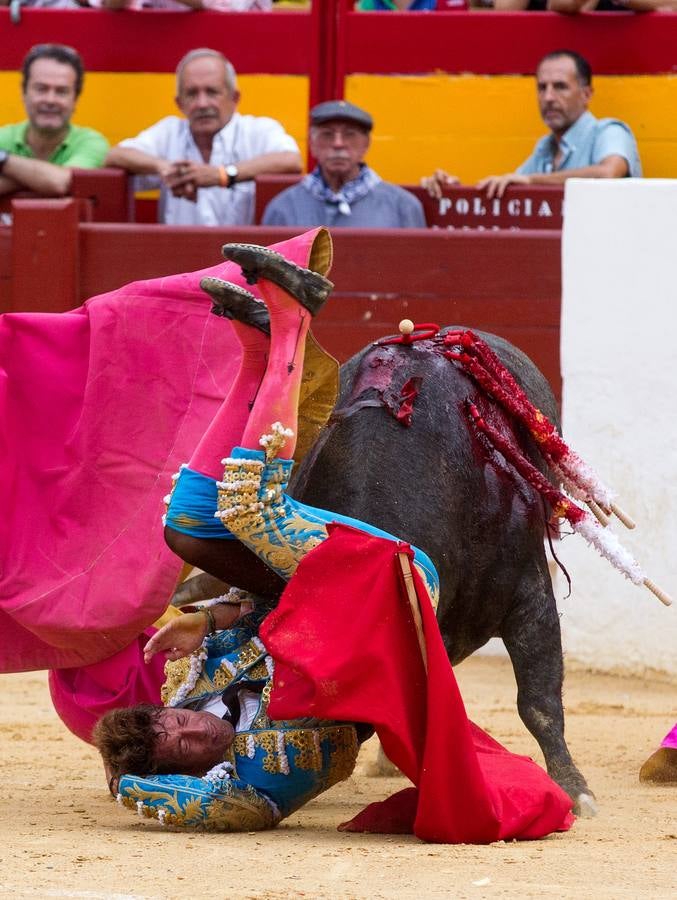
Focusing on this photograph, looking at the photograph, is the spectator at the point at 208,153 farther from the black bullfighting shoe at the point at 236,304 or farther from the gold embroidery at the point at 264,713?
the gold embroidery at the point at 264,713

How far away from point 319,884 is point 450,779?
452 millimetres

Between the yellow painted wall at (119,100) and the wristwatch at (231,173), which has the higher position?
the yellow painted wall at (119,100)

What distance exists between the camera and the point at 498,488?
151 inches

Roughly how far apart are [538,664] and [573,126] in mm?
3319

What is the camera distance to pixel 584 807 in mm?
3756

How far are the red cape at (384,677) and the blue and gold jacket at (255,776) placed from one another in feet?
0.40

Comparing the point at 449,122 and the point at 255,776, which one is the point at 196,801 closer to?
the point at 255,776

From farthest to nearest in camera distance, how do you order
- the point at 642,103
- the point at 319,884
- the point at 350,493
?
the point at 642,103
the point at 350,493
the point at 319,884

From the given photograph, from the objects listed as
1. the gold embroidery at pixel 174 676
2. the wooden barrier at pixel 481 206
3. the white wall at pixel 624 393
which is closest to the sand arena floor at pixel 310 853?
the gold embroidery at pixel 174 676

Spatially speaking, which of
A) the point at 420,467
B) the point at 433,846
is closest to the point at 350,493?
the point at 420,467

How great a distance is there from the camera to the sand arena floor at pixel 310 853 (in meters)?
2.89

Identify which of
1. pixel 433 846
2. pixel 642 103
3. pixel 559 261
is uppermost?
pixel 642 103

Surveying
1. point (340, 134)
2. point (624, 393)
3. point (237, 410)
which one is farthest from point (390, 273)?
point (237, 410)

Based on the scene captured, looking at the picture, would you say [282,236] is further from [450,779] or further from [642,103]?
[450,779]
